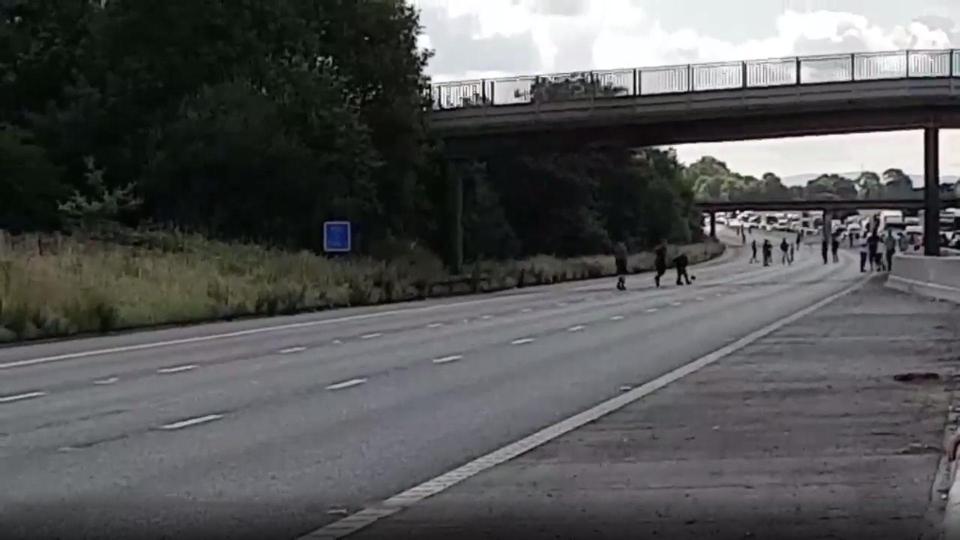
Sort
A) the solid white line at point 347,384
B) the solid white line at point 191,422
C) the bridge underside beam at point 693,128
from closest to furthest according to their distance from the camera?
the solid white line at point 191,422, the solid white line at point 347,384, the bridge underside beam at point 693,128

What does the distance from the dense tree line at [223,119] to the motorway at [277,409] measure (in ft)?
85.8

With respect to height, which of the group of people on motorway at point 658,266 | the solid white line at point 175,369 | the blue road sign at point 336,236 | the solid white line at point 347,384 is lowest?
the group of people on motorway at point 658,266

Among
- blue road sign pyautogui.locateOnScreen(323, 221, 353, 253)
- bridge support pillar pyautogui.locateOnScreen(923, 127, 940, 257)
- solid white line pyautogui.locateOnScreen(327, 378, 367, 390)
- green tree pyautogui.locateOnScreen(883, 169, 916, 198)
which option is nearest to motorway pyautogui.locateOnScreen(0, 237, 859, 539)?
solid white line pyautogui.locateOnScreen(327, 378, 367, 390)

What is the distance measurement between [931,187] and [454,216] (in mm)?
21109

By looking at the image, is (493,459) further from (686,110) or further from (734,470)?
(686,110)

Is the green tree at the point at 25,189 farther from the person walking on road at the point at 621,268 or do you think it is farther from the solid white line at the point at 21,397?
the solid white line at the point at 21,397

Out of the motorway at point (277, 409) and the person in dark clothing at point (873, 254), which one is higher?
the motorway at point (277, 409)

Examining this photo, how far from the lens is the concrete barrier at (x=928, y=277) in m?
44.3

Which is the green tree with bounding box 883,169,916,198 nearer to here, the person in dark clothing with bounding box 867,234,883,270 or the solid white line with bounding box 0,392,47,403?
the person in dark clothing with bounding box 867,234,883,270

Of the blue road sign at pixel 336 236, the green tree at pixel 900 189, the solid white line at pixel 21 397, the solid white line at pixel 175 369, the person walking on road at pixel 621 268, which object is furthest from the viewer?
the green tree at pixel 900 189

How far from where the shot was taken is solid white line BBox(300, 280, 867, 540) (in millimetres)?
10781

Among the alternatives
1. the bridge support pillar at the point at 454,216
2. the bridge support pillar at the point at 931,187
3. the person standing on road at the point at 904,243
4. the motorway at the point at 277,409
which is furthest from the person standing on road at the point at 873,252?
the motorway at the point at 277,409

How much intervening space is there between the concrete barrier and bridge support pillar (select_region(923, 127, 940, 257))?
1374 centimetres

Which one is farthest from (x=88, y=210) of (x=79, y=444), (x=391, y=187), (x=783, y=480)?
(x=783, y=480)
